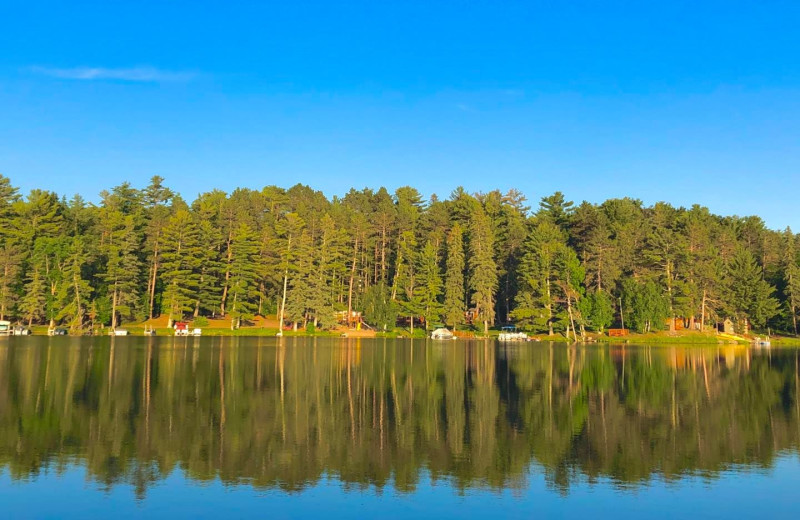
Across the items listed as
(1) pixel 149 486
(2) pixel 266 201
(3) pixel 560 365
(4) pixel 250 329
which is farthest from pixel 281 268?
(1) pixel 149 486

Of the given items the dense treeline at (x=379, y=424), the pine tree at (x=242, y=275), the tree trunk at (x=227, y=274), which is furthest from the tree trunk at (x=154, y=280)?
the dense treeline at (x=379, y=424)

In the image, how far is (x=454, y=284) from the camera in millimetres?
108438

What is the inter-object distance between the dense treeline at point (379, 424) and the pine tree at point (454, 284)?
64.8 metres

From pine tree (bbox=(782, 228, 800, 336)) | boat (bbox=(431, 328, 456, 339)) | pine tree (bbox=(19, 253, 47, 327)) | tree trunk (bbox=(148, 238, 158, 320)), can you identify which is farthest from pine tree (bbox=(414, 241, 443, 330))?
pine tree (bbox=(782, 228, 800, 336))

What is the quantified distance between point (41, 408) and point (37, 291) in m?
78.2

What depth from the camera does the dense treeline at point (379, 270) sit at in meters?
100

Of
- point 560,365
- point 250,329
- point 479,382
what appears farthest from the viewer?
point 250,329

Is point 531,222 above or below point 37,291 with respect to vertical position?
above

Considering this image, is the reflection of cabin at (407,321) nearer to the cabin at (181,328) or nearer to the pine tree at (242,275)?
the pine tree at (242,275)

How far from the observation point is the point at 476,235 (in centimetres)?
11312

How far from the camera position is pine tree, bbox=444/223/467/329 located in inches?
4230

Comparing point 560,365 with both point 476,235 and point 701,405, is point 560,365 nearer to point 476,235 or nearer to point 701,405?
point 701,405

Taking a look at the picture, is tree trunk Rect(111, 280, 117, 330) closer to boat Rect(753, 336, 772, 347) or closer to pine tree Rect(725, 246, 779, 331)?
boat Rect(753, 336, 772, 347)

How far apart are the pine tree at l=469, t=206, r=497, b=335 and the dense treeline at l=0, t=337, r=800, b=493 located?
64387 millimetres
